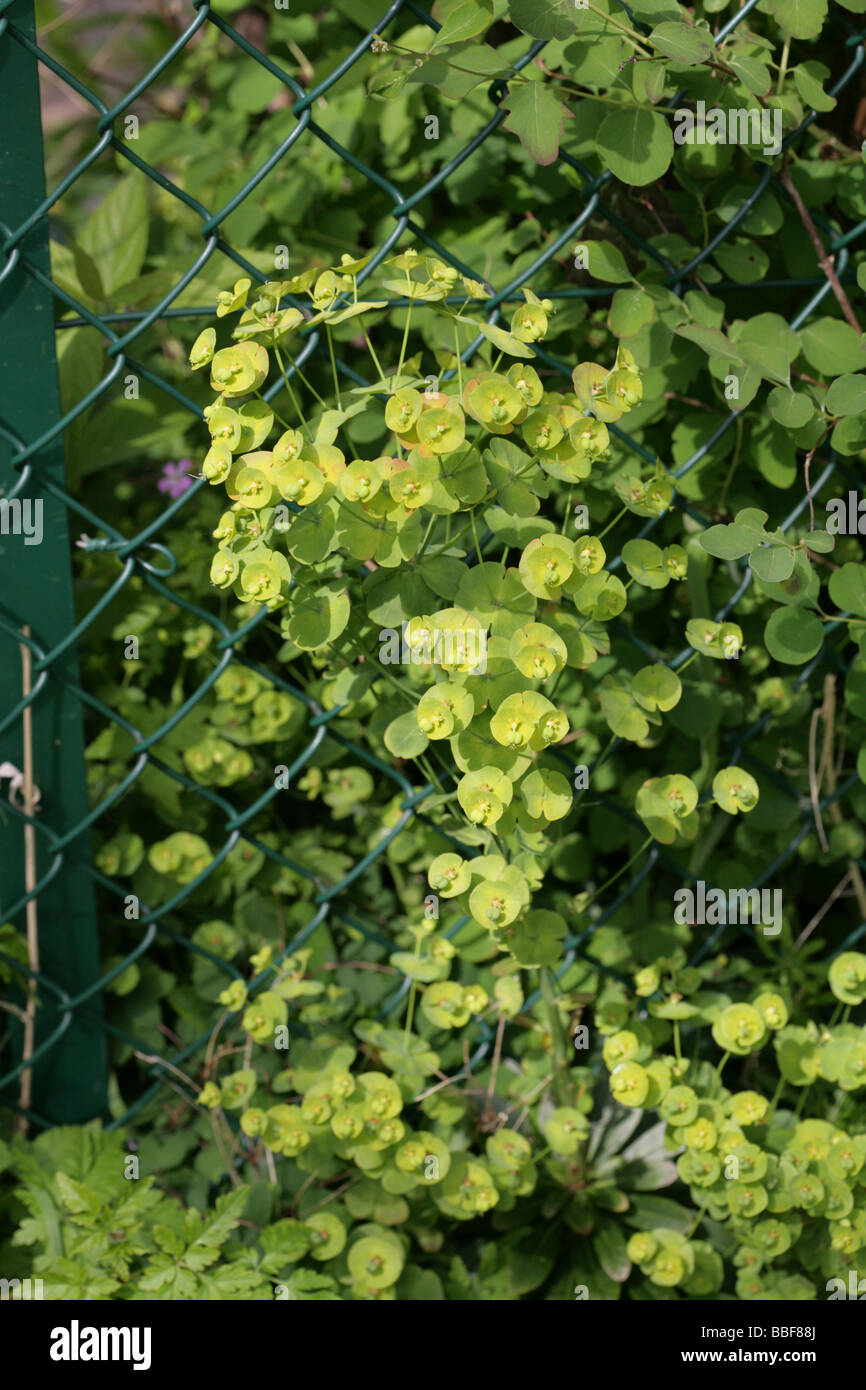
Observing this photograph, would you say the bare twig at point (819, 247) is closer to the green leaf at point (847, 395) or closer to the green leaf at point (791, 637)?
the green leaf at point (847, 395)

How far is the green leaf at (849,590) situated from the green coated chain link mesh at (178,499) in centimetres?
10

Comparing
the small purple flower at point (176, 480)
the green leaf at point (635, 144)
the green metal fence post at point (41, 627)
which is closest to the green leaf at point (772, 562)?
the green leaf at point (635, 144)

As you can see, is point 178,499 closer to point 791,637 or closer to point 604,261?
point 604,261

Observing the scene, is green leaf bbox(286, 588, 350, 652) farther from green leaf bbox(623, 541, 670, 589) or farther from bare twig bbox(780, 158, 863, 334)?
bare twig bbox(780, 158, 863, 334)

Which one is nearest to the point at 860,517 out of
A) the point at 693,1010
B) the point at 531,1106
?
the point at 693,1010

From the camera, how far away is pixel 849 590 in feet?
4.45

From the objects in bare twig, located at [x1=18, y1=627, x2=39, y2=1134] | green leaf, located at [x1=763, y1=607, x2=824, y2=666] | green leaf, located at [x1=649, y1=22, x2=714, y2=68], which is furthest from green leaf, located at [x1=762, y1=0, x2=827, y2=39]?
bare twig, located at [x1=18, y1=627, x2=39, y2=1134]

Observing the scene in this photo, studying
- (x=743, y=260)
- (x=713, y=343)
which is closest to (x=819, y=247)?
(x=743, y=260)

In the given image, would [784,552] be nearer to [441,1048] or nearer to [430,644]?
[430,644]

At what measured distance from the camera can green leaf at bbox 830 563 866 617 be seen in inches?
53.3

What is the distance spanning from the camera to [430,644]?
113 centimetres

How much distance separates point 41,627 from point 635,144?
89 centimetres
